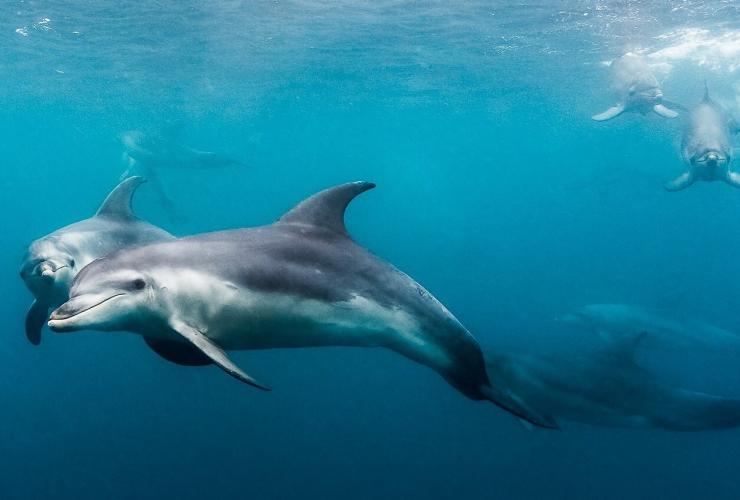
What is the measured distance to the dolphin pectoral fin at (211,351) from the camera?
3488mm

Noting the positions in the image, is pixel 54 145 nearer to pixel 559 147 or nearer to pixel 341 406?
pixel 559 147

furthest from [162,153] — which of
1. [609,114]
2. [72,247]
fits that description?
[72,247]

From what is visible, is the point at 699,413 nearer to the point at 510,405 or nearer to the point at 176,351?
the point at 510,405

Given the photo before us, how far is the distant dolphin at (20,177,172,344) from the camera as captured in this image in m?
6.49

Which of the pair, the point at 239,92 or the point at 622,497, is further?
the point at 239,92

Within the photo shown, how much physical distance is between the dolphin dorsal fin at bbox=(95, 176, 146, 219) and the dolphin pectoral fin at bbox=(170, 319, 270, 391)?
171 inches

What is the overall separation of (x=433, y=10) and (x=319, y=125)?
46079 mm

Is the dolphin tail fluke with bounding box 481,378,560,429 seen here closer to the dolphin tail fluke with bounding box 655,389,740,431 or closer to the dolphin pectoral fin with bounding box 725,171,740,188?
the dolphin tail fluke with bounding box 655,389,740,431

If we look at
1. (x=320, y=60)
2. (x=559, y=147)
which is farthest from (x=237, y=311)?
(x=559, y=147)

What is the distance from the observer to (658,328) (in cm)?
1605

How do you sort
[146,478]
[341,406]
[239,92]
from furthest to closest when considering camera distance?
[239,92]
[341,406]
[146,478]

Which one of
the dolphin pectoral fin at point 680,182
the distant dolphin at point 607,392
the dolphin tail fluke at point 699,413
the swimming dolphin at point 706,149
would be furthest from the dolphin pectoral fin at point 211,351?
the dolphin pectoral fin at point 680,182

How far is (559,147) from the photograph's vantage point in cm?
8988

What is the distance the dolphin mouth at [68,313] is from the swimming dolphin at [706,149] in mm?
14114
